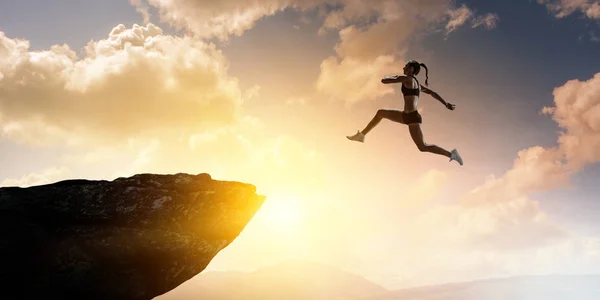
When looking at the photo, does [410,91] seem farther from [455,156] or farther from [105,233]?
[105,233]

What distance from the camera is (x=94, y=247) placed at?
14312mm

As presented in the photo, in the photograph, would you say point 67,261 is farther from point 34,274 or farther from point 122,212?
point 122,212

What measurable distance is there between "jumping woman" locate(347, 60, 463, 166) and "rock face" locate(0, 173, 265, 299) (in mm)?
10027

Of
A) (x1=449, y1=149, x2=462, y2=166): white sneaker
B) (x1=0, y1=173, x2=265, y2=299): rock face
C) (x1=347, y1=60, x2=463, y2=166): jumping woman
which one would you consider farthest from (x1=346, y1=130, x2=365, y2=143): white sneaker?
(x1=0, y1=173, x2=265, y2=299): rock face

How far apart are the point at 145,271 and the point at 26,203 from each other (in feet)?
18.1

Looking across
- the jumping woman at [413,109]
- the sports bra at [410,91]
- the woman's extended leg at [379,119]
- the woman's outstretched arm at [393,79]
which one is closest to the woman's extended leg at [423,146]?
the jumping woman at [413,109]

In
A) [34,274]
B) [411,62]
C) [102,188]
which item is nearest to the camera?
[411,62]

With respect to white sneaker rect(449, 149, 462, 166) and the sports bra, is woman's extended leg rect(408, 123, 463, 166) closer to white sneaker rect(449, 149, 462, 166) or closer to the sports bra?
white sneaker rect(449, 149, 462, 166)

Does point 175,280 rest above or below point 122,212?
below

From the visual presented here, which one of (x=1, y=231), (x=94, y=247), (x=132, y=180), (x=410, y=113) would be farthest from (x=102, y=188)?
(x=410, y=113)

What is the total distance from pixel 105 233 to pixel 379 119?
39.5 ft

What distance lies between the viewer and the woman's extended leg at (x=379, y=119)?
907 cm

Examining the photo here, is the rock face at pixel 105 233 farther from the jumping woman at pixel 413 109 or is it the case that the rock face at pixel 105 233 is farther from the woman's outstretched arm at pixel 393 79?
the woman's outstretched arm at pixel 393 79

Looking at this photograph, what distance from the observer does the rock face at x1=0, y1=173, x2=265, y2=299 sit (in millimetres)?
13867
